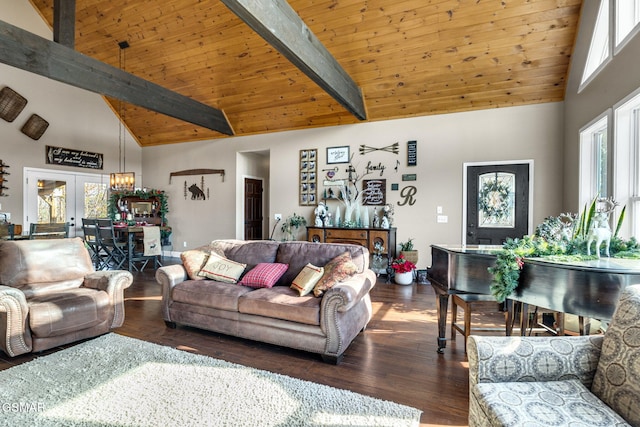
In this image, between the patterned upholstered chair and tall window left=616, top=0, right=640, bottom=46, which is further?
tall window left=616, top=0, right=640, bottom=46

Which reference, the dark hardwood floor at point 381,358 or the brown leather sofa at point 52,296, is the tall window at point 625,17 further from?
the brown leather sofa at point 52,296

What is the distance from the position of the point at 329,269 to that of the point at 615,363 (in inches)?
79.6

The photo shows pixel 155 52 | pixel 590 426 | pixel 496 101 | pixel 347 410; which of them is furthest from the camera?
pixel 155 52

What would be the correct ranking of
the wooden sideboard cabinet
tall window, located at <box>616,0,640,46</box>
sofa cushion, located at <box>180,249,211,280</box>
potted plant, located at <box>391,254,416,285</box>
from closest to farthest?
tall window, located at <box>616,0,640,46</box> → sofa cushion, located at <box>180,249,211,280</box> → potted plant, located at <box>391,254,416,285</box> → the wooden sideboard cabinet

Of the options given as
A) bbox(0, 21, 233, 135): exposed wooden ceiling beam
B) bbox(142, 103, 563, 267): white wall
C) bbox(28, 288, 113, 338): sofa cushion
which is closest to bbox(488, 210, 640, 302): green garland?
bbox(142, 103, 563, 267): white wall

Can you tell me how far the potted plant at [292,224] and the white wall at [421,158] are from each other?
4.6 inches

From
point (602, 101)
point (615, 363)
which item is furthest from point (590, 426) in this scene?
point (602, 101)

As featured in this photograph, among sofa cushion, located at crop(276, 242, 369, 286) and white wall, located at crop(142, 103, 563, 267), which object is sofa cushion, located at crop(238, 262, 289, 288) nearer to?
sofa cushion, located at crop(276, 242, 369, 286)

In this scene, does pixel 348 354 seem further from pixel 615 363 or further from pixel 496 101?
pixel 496 101

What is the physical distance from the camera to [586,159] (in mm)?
4234

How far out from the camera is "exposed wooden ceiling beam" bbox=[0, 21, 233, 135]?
12.5 feet

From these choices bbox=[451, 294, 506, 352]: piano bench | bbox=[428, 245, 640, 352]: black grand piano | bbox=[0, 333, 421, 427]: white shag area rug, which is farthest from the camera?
bbox=[451, 294, 506, 352]: piano bench

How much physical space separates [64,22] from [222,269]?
4.06 metres

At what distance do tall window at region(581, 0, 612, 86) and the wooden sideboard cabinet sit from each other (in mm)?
3389
